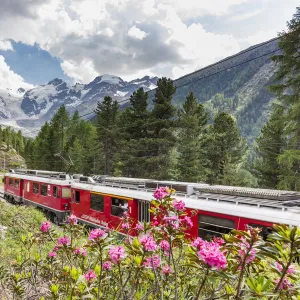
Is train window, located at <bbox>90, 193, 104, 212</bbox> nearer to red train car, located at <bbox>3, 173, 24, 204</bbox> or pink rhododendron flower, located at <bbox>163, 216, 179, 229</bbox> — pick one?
pink rhododendron flower, located at <bbox>163, 216, 179, 229</bbox>

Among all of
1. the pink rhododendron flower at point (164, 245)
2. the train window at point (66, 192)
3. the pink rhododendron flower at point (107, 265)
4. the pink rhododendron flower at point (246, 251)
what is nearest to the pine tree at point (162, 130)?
the train window at point (66, 192)

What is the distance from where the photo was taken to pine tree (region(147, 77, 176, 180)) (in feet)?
101

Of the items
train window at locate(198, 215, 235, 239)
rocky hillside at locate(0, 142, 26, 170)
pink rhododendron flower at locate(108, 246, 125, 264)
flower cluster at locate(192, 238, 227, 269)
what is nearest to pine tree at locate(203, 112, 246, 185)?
train window at locate(198, 215, 235, 239)

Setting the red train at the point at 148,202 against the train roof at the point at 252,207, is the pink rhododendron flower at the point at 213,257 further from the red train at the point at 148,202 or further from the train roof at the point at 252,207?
the train roof at the point at 252,207

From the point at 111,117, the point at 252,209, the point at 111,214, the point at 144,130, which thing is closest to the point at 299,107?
the point at 252,209

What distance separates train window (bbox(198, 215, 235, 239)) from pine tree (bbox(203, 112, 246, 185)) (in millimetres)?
20537

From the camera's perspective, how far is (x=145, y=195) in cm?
1134

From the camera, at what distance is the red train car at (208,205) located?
7722 mm

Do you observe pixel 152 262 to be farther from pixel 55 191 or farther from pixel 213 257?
pixel 55 191

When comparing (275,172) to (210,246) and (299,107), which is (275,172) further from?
(210,246)

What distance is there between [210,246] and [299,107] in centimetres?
1495

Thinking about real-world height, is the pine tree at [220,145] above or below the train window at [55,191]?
above

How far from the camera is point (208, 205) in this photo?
9.02 metres

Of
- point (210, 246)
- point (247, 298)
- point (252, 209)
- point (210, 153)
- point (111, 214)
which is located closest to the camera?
point (247, 298)
